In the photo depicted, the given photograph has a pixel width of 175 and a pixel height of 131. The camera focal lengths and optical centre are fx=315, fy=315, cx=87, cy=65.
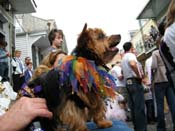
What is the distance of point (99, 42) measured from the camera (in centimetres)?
282

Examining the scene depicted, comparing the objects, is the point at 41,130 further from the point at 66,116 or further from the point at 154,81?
the point at 154,81

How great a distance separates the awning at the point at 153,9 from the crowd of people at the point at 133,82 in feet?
25.2

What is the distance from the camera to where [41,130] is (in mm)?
2027

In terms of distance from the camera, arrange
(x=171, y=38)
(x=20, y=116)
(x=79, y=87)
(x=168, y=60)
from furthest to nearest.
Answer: (x=168, y=60)
(x=171, y=38)
(x=79, y=87)
(x=20, y=116)

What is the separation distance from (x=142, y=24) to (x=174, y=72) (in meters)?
16.4

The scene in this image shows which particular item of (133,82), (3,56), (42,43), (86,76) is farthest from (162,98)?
(42,43)

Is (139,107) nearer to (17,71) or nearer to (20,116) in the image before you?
(20,116)

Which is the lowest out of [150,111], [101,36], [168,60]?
[150,111]

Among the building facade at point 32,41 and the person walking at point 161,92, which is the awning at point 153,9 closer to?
the building facade at point 32,41

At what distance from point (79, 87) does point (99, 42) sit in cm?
70

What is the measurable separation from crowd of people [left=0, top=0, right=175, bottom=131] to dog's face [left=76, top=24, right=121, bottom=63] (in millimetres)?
286

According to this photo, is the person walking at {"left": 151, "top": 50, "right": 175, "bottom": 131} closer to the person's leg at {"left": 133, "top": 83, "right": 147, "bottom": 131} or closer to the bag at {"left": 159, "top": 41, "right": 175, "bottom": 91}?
the person's leg at {"left": 133, "top": 83, "right": 147, "bottom": 131}

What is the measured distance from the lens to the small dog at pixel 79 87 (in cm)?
200

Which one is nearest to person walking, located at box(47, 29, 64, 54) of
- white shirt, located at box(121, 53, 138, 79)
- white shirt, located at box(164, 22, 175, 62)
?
white shirt, located at box(164, 22, 175, 62)
